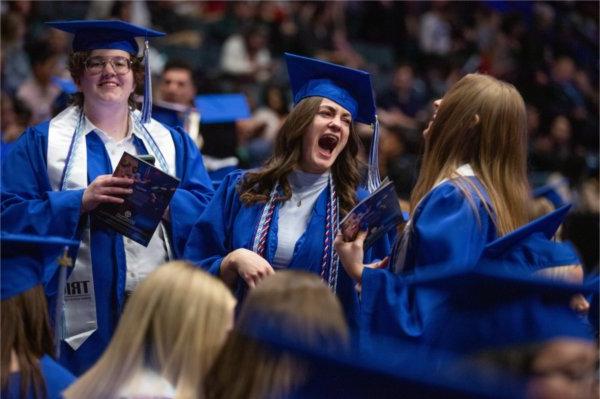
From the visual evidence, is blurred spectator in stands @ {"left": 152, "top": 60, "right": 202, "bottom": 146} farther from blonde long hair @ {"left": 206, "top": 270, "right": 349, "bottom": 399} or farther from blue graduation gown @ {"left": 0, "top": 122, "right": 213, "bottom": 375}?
blonde long hair @ {"left": 206, "top": 270, "right": 349, "bottom": 399}

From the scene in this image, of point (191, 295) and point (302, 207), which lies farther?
point (302, 207)

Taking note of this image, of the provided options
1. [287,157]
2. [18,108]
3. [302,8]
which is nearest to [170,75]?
[18,108]

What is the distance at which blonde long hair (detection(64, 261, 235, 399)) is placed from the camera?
9.40ft

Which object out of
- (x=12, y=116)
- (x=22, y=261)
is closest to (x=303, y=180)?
(x=22, y=261)

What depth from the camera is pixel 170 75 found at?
7.18 meters

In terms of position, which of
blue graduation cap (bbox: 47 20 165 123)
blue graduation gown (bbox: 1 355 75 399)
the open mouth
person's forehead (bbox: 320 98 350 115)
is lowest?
blue graduation gown (bbox: 1 355 75 399)

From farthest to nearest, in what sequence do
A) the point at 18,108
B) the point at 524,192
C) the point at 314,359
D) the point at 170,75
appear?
the point at 18,108 → the point at 170,75 → the point at 524,192 → the point at 314,359

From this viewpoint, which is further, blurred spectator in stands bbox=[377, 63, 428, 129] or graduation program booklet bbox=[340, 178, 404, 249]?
blurred spectator in stands bbox=[377, 63, 428, 129]

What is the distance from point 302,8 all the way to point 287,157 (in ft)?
28.9

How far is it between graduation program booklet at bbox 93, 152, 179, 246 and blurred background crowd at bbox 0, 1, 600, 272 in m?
4.12

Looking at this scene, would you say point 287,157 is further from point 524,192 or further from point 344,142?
point 524,192

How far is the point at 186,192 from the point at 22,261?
161cm

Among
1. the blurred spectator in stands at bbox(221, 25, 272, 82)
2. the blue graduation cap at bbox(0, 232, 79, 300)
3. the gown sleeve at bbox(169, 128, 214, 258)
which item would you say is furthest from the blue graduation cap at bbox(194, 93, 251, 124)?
the blurred spectator in stands at bbox(221, 25, 272, 82)

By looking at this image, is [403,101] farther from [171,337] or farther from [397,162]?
[171,337]
